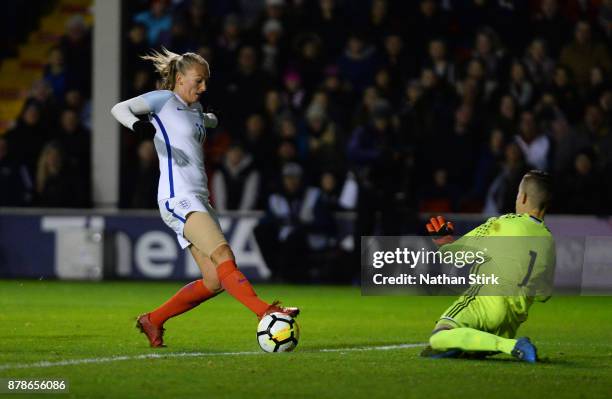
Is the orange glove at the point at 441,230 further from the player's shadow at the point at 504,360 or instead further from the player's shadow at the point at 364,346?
the player's shadow at the point at 364,346

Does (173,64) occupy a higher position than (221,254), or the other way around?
(173,64)

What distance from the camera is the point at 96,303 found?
13266 mm

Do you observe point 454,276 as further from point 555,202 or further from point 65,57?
point 65,57

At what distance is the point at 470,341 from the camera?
7.82 m

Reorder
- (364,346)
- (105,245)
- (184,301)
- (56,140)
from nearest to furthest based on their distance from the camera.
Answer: (184,301) → (364,346) → (105,245) → (56,140)

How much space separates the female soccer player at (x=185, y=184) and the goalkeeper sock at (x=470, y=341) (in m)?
0.91

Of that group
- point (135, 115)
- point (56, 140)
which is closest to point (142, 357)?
point (135, 115)

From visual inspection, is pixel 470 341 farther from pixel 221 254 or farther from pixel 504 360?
pixel 221 254

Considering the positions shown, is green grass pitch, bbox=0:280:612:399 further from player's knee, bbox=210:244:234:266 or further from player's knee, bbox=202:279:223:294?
player's knee, bbox=210:244:234:266

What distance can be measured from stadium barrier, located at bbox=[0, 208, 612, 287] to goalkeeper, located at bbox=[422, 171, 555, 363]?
847 cm

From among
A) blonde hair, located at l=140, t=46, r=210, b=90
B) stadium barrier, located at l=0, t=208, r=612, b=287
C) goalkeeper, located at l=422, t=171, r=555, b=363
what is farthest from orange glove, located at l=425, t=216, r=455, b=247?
stadium barrier, located at l=0, t=208, r=612, b=287

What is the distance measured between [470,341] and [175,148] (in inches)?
88.1

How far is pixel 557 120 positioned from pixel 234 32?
14.7 ft

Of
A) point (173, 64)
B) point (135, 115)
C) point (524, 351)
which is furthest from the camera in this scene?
point (173, 64)
